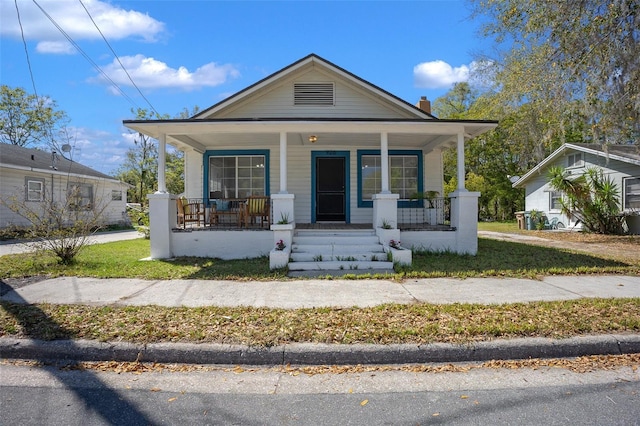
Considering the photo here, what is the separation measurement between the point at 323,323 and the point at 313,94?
A: 29.4 ft

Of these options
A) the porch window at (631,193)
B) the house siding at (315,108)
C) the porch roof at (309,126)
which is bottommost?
the porch window at (631,193)

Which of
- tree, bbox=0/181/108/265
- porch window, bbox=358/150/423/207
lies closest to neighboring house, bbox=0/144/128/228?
tree, bbox=0/181/108/265

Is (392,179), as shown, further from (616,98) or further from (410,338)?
(410,338)

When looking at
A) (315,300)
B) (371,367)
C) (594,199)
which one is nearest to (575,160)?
(594,199)

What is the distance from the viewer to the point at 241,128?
9156 mm

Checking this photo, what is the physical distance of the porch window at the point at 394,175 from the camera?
39.2ft

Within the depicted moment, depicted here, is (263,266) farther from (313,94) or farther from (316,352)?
(313,94)

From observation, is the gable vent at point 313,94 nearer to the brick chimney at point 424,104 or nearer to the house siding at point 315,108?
the house siding at point 315,108

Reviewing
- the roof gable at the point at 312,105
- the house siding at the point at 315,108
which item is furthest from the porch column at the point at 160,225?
the house siding at the point at 315,108

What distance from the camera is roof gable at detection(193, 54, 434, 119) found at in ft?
38.1

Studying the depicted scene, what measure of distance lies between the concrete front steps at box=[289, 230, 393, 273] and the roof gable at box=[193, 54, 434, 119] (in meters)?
4.31

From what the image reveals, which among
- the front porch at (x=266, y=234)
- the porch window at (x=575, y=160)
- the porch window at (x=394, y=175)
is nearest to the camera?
the front porch at (x=266, y=234)

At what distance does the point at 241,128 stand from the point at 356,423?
7702 mm

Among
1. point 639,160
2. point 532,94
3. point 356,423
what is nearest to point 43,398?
point 356,423
